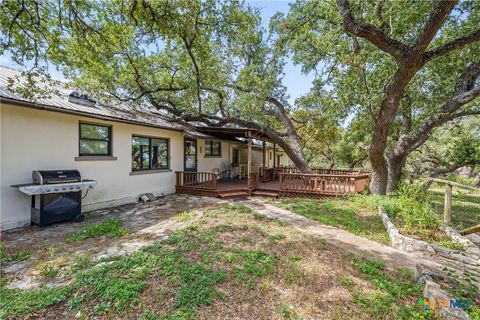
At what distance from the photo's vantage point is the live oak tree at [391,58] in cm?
587

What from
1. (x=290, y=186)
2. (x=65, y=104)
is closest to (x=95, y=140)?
(x=65, y=104)

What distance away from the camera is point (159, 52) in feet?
32.9

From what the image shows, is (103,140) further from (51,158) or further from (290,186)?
(290,186)

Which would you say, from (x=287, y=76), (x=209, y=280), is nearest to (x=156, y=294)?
(x=209, y=280)

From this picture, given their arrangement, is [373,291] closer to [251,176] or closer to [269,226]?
[269,226]

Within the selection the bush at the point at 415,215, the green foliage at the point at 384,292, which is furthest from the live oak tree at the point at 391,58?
the green foliage at the point at 384,292

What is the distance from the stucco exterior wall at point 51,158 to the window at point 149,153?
0.35 metres

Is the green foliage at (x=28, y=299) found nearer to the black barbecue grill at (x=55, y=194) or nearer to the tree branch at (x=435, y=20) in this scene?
the black barbecue grill at (x=55, y=194)

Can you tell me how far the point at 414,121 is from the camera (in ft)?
39.4

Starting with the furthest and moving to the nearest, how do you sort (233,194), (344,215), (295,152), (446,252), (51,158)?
(295,152) < (233,194) < (344,215) < (51,158) < (446,252)

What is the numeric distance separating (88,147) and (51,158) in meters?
1.19

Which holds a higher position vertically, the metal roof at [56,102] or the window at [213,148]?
the metal roof at [56,102]

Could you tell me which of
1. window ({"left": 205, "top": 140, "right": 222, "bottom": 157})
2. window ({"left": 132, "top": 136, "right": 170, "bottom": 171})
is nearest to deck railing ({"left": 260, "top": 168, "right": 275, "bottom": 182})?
window ({"left": 205, "top": 140, "right": 222, "bottom": 157})

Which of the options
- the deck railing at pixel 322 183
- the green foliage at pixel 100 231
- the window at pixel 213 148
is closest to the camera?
the green foliage at pixel 100 231
